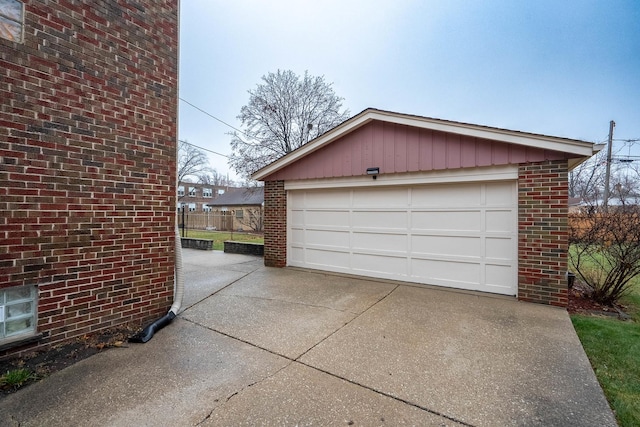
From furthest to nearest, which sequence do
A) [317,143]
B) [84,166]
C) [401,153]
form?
[317,143], [401,153], [84,166]

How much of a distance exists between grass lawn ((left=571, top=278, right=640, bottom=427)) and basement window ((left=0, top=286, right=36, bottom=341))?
4999 mm

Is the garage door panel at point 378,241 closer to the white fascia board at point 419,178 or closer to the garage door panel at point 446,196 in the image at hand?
the garage door panel at point 446,196

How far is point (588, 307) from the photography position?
4.65 m

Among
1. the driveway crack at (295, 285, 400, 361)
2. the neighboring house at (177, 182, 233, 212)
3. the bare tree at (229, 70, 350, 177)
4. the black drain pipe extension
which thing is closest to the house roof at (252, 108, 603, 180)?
the driveway crack at (295, 285, 400, 361)

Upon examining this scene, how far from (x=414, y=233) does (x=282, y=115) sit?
12.3m

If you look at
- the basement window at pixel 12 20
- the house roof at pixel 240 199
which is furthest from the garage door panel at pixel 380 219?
the house roof at pixel 240 199

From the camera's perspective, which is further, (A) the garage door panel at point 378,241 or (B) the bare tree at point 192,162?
(B) the bare tree at point 192,162

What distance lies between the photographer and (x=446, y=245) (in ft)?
17.5

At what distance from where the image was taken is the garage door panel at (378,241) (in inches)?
229

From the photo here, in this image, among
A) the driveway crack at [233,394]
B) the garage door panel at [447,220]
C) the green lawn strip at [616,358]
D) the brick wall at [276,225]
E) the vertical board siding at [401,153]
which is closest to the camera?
the driveway crack at [233,394]

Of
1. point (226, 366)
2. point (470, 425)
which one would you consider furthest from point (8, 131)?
point (470, 425)

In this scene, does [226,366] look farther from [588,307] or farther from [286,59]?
[286,59]

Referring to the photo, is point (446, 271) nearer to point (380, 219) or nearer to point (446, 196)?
point (446, 196)

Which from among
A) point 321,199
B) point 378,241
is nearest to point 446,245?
point 378,241
